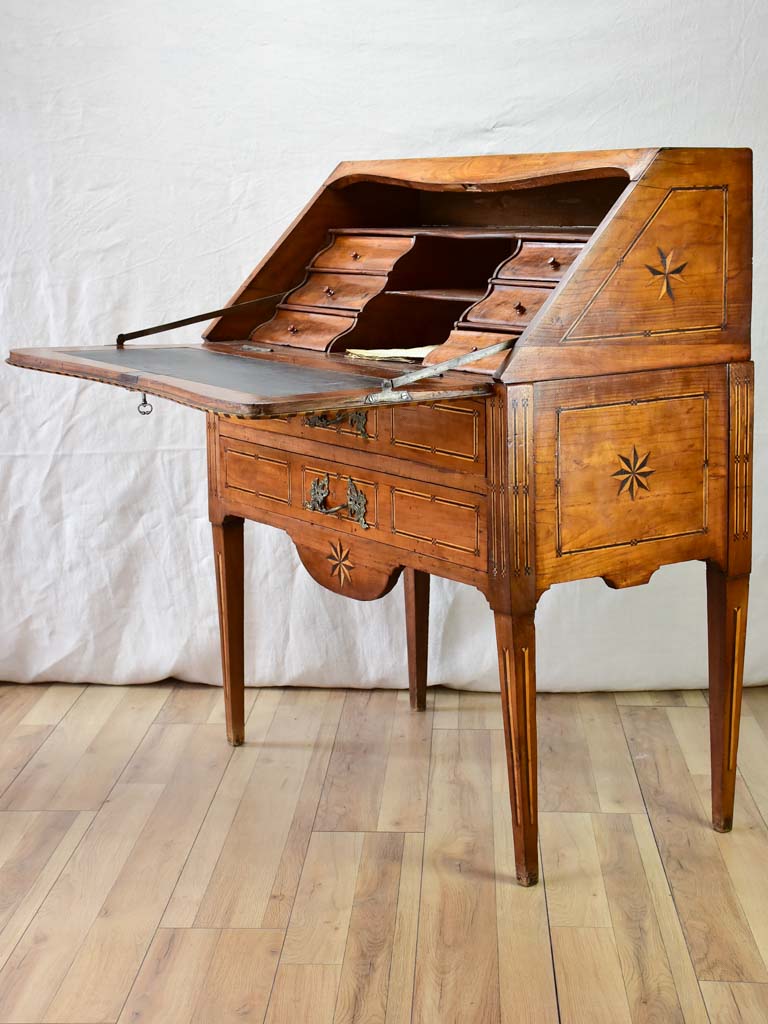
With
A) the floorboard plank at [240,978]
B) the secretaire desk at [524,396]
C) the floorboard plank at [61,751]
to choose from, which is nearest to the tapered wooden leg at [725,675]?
the secretaire desk at [524,396]

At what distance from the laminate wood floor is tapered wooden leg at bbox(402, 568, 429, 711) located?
0.22 ft

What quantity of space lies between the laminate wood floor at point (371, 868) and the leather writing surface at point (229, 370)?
0.91 metres

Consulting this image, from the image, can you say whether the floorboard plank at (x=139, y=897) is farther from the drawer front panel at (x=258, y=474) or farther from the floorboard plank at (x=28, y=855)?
the drawer front panel at (x=258, y=474)

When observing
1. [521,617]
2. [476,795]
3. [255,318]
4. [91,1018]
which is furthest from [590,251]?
[91,1018]

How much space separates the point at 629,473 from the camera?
7.44ft

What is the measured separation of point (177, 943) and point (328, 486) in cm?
87

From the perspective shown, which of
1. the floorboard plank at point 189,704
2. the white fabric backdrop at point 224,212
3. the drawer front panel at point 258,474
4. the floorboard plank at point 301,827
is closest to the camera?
the floorboard plank at point 301,827

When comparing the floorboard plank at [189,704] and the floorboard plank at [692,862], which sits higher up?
the floorboard plank at [189,704]

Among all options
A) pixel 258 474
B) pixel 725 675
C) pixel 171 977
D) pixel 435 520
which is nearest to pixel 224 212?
pixel 258 474

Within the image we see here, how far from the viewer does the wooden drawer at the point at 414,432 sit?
7.20ft

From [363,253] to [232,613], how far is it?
869 mm

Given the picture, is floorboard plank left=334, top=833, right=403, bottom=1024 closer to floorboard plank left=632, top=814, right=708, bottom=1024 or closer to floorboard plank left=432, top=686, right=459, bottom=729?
floorboard plank left=632, top=814, right=708, bottom=1024

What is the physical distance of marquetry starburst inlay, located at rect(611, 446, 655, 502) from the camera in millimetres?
2258

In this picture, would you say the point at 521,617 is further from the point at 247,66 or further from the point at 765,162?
the point at 247,66
